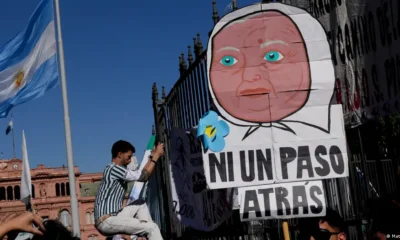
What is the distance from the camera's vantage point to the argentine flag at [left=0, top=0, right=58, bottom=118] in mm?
11851

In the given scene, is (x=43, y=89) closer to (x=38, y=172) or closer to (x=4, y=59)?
(x=4, y=59)

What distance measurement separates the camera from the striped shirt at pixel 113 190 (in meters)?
6.69

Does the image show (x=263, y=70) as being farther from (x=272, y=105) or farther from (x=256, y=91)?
(x=272, y=105)

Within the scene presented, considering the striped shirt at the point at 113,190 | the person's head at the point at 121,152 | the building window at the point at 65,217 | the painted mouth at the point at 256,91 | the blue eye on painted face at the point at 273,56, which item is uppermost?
the blue eye on painted face at the point at 273,56

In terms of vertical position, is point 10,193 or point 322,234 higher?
point 10,193

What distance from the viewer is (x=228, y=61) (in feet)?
21.7

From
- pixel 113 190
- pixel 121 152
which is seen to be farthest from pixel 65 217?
pixel 113 190

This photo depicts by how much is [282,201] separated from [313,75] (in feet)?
3.61

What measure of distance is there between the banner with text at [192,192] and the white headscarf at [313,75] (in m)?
1.35

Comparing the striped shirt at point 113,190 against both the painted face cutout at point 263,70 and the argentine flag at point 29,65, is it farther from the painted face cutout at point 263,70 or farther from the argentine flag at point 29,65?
the argentine flag at point 29,65

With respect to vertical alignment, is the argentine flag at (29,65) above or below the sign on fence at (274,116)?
above

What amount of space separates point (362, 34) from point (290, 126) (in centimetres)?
103

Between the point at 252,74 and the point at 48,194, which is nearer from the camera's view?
the point at 252,74

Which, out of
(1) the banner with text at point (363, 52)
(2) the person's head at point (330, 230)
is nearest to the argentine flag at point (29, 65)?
(1) the banner with text at point (363, 52)
